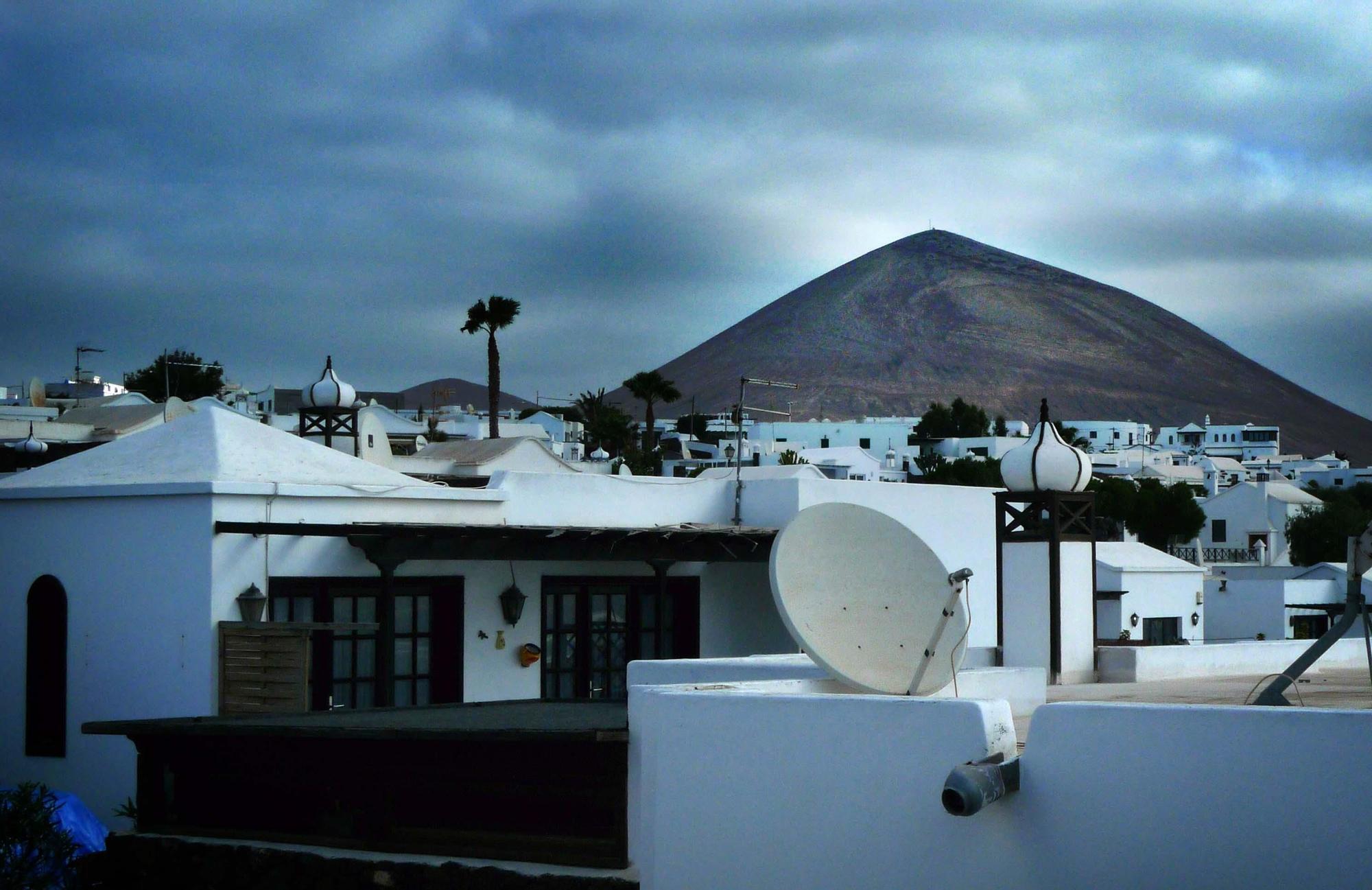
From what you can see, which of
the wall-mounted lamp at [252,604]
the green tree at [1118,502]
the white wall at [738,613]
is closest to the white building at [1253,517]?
the green tree at [1118,502]

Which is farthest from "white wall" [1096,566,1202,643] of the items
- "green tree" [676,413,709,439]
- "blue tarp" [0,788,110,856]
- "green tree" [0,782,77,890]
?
"green tree" [676,413,709,439]

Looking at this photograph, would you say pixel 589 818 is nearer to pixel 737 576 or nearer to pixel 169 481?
pixel 169 481

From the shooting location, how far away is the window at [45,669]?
552 inches

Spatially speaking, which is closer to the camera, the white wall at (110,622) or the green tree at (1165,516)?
the white wall at (110,622)

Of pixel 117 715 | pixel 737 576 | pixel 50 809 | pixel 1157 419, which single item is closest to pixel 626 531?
pixel 737 576

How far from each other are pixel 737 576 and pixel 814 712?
10.5m

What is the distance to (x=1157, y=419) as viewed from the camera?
187m

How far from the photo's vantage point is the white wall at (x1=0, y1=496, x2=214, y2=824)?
13.1 meters

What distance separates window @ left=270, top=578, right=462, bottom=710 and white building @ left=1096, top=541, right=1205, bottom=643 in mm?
17095

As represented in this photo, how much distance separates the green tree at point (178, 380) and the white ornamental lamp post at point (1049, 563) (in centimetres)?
5682

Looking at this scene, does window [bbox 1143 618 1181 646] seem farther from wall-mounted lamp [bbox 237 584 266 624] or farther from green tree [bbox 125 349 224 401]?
green tree [bbox 125 349 224 401]

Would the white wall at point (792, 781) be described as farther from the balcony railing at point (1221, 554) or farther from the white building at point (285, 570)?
the balcony railing at point (1221, 554)

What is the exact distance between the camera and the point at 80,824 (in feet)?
37.9

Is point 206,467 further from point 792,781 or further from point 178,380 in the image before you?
point 178,380
